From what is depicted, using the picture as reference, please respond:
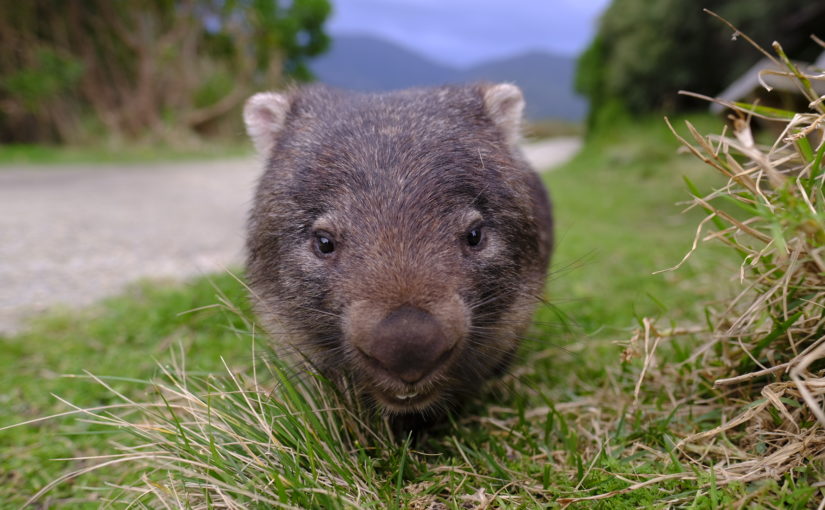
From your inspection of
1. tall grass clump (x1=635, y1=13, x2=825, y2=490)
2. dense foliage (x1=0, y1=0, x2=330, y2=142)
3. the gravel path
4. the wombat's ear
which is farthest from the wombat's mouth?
dense foliage (x1=0, y1=0, x2=330, y2=142)

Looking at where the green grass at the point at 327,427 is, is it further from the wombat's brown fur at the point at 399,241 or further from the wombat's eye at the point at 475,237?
the wombat's eye at the point at 475,237

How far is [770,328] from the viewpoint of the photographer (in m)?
2.04

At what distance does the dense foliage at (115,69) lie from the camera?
15719 millimetres

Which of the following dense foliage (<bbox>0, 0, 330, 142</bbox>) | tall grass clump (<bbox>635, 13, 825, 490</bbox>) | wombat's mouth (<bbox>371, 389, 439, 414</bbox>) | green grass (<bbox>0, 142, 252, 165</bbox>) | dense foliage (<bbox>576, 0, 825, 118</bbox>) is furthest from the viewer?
dense foliage (<bbox>0, 0, 330, 142</bbox>)

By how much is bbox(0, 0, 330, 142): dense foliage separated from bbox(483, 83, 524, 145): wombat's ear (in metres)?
15.7

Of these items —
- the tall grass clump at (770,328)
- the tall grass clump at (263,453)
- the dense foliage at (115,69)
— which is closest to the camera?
the tall grass clump at (770,328)

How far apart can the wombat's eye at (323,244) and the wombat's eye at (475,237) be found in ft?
1.58

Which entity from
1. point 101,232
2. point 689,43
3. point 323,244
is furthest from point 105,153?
point 323,244

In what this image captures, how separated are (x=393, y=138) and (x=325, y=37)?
26604 mm

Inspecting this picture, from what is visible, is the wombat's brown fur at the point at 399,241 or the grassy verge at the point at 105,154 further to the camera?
the grassy verge at the point at 105,154

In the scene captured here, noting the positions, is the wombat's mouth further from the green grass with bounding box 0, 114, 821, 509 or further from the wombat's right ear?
the wombat's right ear

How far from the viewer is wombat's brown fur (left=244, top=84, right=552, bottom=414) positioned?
5.96 feet

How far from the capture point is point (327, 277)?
→ 2.10 m

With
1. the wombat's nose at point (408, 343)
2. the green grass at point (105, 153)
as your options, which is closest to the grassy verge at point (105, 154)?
the green grass at point (105, 153)
